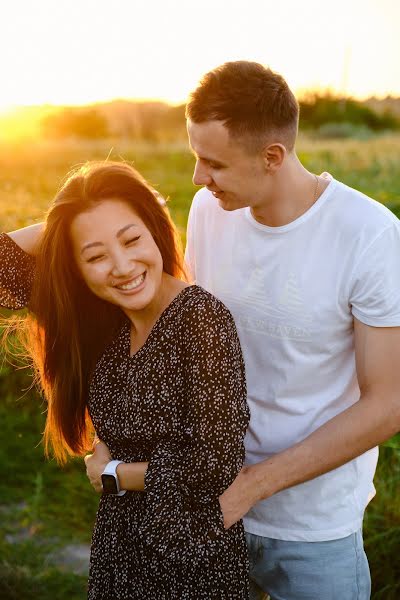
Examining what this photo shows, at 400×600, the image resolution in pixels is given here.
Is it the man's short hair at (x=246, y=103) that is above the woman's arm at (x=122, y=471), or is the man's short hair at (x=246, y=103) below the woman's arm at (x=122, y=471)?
above

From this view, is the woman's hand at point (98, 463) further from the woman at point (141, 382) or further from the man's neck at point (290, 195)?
the man's neck at point (290, 195)

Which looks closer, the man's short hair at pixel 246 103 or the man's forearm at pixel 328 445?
the man's forearm at pixel 328 445

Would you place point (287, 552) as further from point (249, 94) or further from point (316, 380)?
point (249, 94)

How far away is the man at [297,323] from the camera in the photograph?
7.04 ft

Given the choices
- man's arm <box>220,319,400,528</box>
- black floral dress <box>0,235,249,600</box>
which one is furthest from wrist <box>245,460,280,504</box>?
Answer: black floral dress <box>0,235,249,600</box>

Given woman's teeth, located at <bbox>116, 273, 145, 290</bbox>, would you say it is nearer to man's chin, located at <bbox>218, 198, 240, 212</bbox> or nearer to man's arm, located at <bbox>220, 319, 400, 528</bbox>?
man's chin, located at <bbox>218, 198, 240, 212</bbox>

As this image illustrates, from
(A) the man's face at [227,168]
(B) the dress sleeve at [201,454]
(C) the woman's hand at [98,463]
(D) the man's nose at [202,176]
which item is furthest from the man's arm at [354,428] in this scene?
(D) the man's nose at [202,176]

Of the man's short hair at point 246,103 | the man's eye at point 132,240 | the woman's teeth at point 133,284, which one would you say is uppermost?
the man's short hair at point 246,103

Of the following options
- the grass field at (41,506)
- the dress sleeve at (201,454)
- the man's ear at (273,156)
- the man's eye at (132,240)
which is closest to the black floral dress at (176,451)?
the dress sleeve at (201,454)

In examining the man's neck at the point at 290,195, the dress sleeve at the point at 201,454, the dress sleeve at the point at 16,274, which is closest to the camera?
the dress sleeve at the point at 201,454

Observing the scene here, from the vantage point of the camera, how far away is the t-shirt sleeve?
211 cm

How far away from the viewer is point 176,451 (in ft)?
6.80

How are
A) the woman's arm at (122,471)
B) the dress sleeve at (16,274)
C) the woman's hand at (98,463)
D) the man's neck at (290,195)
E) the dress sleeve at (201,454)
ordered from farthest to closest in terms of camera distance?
the dress sleeve at (16,274) → the man's neck at (290,195) → the woman's hand at (98,463) → the woman's arm at (122,471) → the dress sleeve at (201,454)

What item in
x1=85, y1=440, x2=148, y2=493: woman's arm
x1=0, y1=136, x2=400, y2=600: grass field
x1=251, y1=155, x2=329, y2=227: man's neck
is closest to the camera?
x1=85, y1=440, x2=148, y2=493: woman's arm
